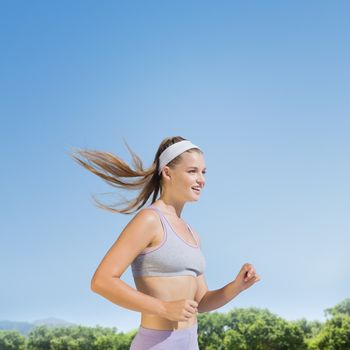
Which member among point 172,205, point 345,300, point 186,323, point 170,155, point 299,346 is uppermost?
point 345,300

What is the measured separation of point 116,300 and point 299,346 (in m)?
26.6

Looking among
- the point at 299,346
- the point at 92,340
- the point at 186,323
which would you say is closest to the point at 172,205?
the point at 186,323

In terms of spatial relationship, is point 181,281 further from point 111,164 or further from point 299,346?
point 299,346

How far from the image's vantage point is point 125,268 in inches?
127

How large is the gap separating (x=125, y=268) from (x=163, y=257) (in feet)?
0.83

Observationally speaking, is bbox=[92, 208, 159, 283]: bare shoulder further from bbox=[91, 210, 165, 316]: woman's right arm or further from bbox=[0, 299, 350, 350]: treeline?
bbox=[0, 299, 350, 350]: treeline

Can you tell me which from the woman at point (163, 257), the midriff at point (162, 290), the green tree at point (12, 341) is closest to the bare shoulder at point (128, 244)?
the woman at point (163, 257)

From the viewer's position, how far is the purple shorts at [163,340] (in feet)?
10.9

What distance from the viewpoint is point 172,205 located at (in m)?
3.71

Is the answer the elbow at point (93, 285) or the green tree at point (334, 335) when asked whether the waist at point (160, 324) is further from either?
the green tree at point (334, 335)

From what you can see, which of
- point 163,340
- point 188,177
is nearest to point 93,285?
point 163,340

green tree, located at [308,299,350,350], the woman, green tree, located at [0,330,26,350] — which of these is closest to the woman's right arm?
the woman

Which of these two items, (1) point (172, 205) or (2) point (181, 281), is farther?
(1) point (172, 205)

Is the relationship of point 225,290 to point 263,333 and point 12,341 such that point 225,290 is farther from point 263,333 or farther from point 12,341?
point 12,341
